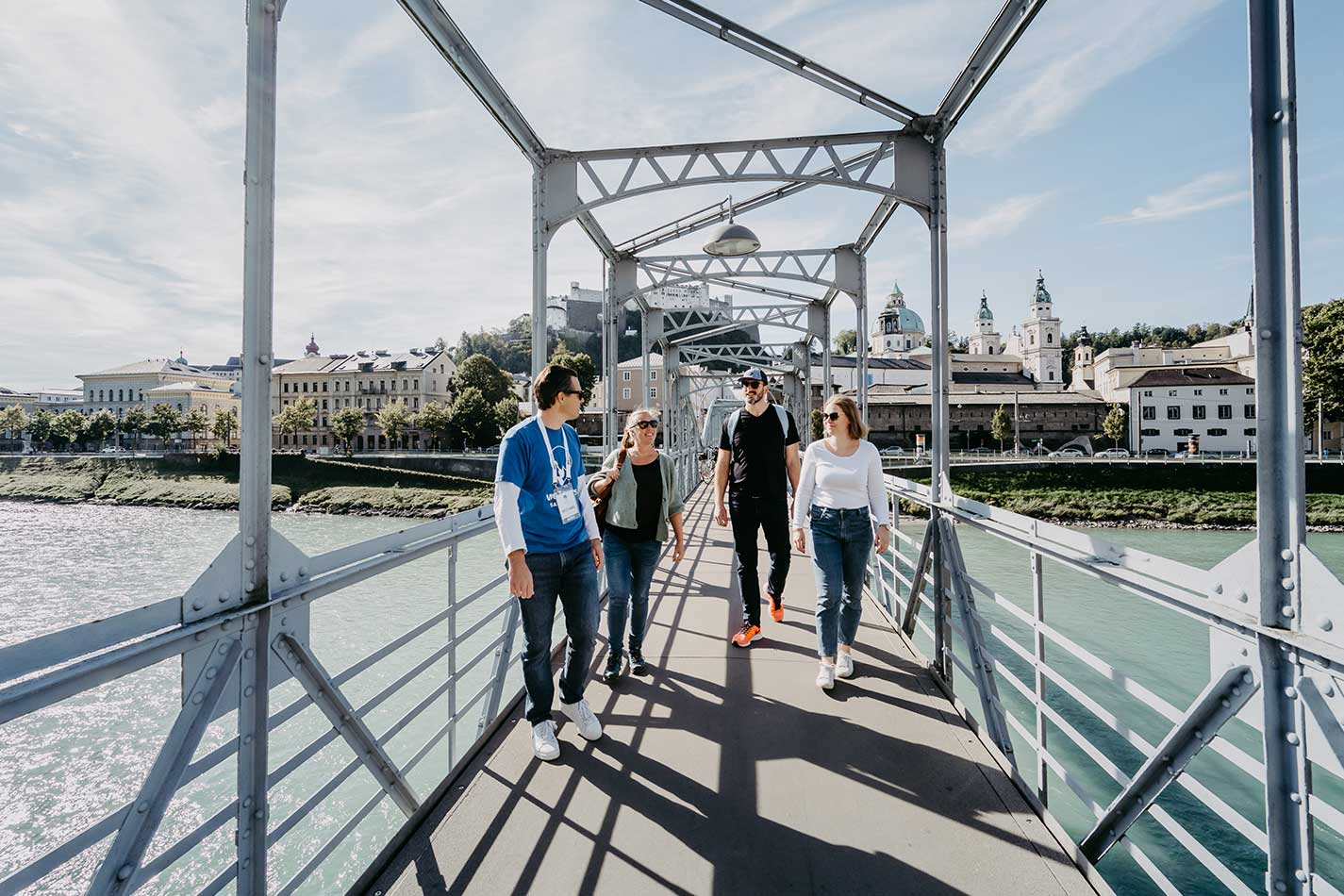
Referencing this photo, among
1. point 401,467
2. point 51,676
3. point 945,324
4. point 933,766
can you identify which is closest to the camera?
Result: point 51,676

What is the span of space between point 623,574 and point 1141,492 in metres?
36.2

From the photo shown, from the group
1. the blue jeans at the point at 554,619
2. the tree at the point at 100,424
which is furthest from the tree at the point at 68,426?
the blue jeans at the point at 554,619

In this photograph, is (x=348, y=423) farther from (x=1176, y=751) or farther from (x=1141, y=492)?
(x=1176, y=751)

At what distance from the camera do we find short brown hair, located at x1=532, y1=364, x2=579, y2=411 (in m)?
2.69

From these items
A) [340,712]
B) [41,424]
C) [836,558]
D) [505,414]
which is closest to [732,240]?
[836,558]

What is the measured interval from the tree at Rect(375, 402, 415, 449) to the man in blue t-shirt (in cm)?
5678

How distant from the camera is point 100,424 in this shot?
23.4 feet

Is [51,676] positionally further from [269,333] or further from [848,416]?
[848,416]

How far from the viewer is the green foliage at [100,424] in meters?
6.42

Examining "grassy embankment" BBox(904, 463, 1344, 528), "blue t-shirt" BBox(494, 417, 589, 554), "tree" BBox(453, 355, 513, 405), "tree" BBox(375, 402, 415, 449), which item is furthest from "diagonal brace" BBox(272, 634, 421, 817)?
"tree" BBox(375, 402, 415, 449)

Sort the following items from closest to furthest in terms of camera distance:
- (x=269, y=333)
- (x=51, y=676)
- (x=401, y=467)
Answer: (x=51, y=676), (x=269, y=333), (x=401, y=467)

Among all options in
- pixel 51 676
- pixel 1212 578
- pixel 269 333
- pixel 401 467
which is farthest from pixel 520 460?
pixel 401 467

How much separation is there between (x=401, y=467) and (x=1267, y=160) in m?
40.7

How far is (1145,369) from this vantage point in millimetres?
54500
